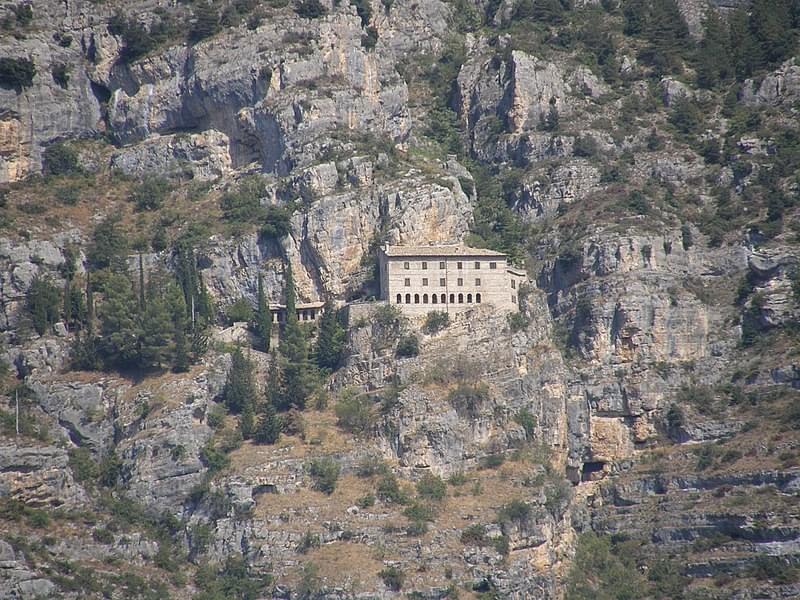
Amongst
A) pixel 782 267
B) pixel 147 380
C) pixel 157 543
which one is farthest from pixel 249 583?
pixel 782 267

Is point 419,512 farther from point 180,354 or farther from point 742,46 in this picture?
point 742,46

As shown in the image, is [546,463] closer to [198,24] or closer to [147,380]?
[147,380]

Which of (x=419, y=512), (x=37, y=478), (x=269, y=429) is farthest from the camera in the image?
(x=269, y=429)

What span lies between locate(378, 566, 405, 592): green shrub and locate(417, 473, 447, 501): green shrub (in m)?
6.20

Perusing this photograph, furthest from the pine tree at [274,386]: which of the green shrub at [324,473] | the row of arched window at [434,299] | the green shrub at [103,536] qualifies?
the green shrub at [103,536]

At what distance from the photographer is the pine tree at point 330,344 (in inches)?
5231

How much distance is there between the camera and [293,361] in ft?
434

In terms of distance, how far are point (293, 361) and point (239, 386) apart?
3778 mm

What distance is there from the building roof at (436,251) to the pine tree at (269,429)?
465 inches

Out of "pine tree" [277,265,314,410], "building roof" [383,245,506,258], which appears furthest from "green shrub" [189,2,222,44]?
"building roof" [383,245,506,258]

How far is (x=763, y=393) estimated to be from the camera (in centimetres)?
13238

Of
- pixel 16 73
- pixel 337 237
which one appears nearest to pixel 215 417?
pixel 337 237

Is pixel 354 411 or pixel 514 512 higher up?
pixel 354 411

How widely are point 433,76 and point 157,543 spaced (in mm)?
45328
